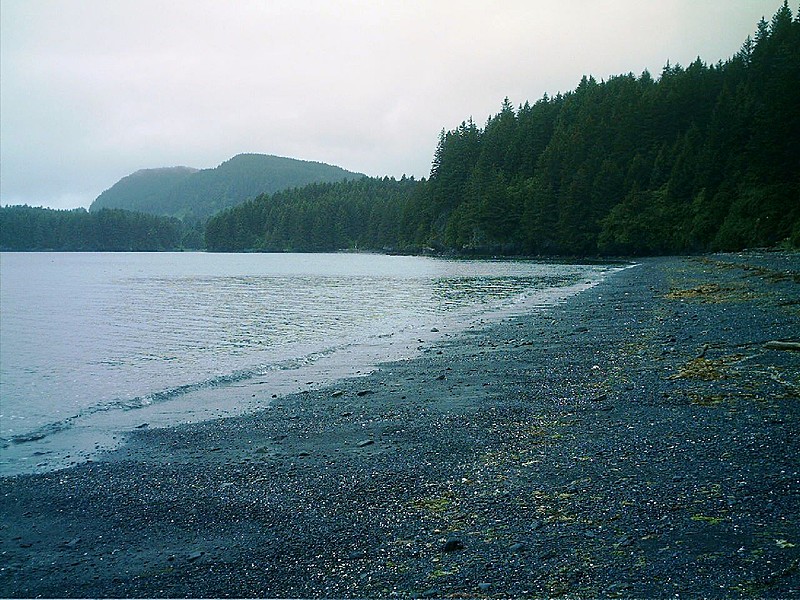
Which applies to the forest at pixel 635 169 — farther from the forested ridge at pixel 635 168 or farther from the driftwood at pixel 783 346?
the driftwood at pixel 783 346

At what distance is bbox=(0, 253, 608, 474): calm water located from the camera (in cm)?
1209

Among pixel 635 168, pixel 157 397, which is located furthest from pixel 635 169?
pixel 157 397

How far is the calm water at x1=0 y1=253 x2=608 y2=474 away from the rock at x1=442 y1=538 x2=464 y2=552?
279 inches

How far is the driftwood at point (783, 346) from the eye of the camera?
38.9 feet

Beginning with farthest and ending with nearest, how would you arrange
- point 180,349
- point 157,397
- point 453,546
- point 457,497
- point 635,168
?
point 635,168 → point 180,349 → point 157,397 → point 457,497 → point 453,546

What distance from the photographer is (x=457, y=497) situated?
21.5 ft

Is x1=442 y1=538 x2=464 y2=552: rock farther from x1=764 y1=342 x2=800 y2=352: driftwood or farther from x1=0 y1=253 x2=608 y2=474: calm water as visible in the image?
x1=764 y1=342 x2=800 y2=352: driftwood

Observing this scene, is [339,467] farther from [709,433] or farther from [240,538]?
[709,433]

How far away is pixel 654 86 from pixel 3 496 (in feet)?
397

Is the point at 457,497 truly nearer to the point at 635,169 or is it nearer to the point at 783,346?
the point at 783,346

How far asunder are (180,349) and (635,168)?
89841 mm

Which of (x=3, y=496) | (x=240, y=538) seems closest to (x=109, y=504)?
(x=3, y=496)

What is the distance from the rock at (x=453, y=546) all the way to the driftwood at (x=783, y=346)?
999 cm

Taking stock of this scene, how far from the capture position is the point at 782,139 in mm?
64062
